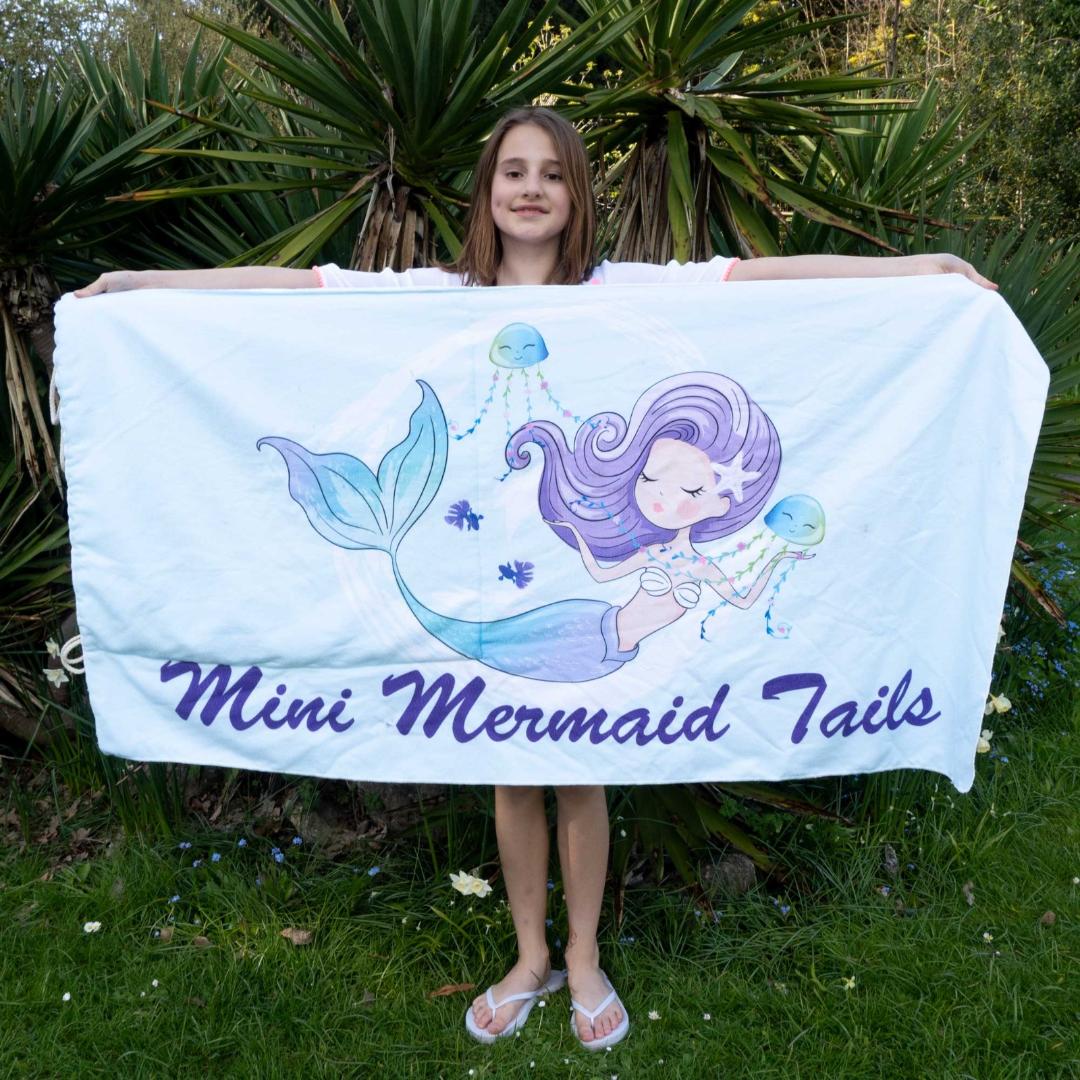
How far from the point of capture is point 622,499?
92.9 inches

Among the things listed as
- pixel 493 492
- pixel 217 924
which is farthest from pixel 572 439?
pixel 217 924

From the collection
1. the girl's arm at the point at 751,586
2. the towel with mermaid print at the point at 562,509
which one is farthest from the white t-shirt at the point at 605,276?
the girl's arm at the point at 751,586

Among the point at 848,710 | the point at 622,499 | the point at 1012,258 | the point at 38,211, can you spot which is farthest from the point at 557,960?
the point at 1012,258

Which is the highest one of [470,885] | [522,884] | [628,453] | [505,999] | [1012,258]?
[1012,258]

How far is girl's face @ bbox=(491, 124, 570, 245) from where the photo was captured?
245 centimetres

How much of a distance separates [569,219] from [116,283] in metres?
1.09

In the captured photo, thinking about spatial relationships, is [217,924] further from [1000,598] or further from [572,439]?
[1000,598]

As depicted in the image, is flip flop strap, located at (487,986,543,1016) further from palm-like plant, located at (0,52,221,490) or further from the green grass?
palm-like plant, located at (0,52,221,490)

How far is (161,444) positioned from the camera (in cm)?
240

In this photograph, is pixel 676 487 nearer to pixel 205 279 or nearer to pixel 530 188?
pixel 530 188

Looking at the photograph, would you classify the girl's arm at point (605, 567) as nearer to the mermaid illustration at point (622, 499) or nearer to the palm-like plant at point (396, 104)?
the mermaid illustration at point (622, 499)

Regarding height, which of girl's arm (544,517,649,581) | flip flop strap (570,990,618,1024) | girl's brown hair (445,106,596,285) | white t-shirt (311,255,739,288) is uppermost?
girl's brown hair (445,106,596,285)

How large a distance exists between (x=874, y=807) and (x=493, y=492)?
1634mm

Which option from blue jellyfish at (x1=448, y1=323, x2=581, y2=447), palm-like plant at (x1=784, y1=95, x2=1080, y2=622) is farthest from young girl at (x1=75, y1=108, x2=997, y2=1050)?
palm-like plant at (x1=784, y1=95, x2=1080, y2=622)
